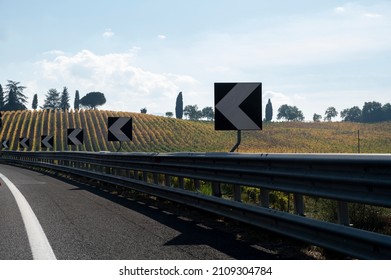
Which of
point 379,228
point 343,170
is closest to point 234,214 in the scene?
point 379,228

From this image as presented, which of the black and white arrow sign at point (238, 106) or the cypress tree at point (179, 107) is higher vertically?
the cypress tree at point (179, 107)

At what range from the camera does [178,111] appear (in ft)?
519

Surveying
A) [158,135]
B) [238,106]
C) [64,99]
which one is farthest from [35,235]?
[64,99]

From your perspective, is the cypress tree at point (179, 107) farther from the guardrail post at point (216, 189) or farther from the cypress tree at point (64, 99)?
the guardrail post at point (216, 189)

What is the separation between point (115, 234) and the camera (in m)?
7.02

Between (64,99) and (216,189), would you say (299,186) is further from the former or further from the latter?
(64,99)

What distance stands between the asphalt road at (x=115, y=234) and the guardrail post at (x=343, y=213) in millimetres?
784

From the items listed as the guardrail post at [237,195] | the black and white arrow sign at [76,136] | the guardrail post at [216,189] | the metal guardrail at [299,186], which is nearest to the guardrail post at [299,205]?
the metal guardrail at [299,186]

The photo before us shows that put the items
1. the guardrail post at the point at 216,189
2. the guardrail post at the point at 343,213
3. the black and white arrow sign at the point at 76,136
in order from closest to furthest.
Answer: the guardrail post at the point at 343,213 < the guardrail post at the point at 216,189 < the black and white arrow sign at the point at 76,136

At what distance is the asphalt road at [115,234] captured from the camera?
5719mm

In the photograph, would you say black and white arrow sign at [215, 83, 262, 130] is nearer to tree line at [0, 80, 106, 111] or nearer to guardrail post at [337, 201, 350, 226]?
guardrail post at [337, 201, 350, 226]

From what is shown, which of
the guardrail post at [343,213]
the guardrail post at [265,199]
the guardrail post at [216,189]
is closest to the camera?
the guardrail post at [343,213]

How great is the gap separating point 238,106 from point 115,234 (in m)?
3.19
